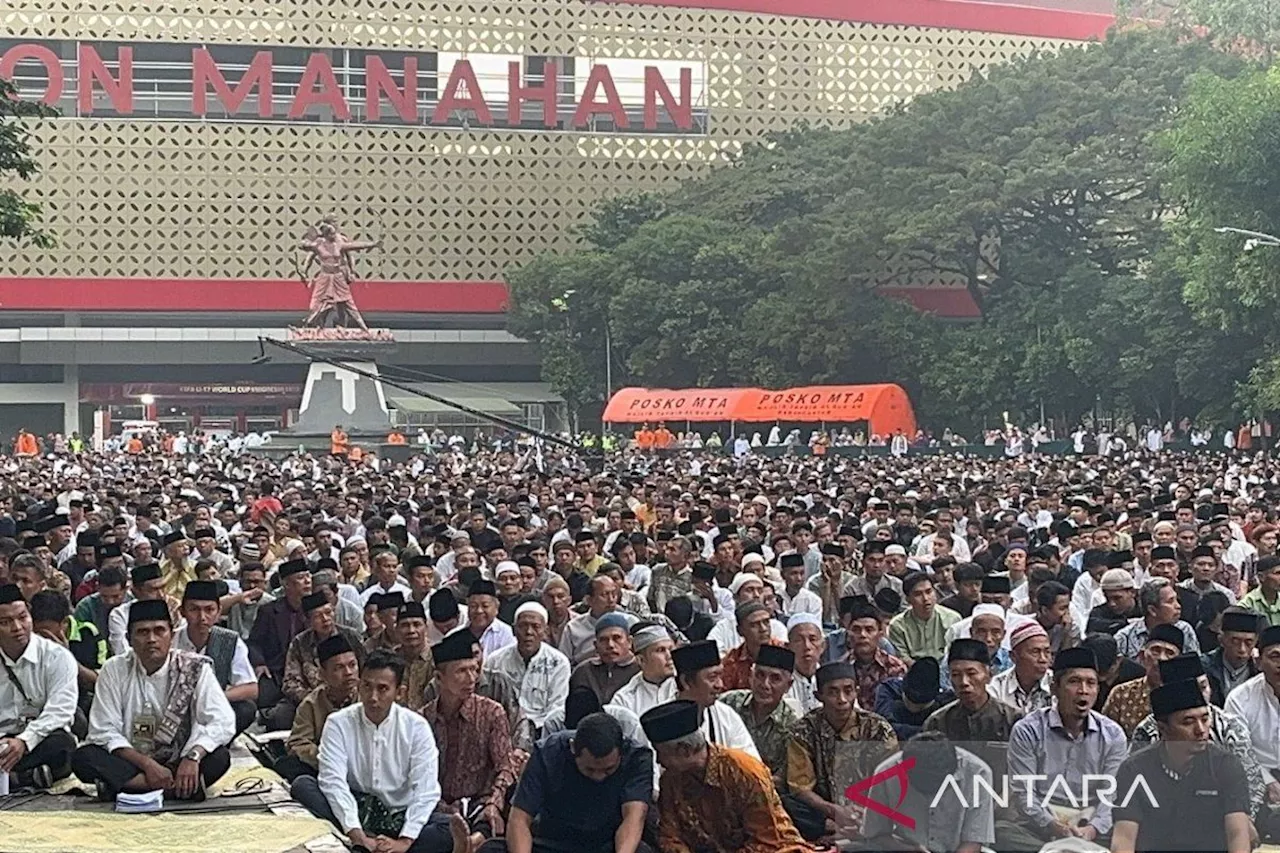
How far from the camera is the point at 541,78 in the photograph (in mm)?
71125

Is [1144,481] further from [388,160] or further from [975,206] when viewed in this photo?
[388,160]

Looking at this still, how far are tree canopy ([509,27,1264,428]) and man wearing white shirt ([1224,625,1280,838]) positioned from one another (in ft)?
99.3

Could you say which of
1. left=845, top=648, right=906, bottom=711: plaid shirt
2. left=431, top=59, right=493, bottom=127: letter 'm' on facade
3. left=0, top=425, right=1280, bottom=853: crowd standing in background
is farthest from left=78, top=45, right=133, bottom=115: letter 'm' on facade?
left=845, top=648, right=906, bottom=711: plaid shirt

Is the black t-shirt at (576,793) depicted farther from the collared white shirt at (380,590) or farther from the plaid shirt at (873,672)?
the collared white shirt at (380,590)

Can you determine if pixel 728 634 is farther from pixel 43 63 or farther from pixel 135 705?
pixel 43 63

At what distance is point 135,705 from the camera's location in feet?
29.6

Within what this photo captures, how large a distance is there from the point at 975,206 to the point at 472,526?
31217 mm

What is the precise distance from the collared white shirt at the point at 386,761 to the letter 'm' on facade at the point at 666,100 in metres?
63.3

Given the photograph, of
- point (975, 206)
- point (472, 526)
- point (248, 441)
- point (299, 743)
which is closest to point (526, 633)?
point (299, 743)

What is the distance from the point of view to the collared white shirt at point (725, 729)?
768cm

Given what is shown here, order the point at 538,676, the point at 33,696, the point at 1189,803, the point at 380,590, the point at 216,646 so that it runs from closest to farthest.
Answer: the point at 1189,803
the point at 33,696
the point at 538,676
the point at 216,646
the point at 380,590

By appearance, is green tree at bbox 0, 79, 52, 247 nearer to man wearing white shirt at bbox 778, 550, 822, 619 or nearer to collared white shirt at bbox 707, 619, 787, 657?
man wearing white shirt at bbox 778, 550, 822, 619

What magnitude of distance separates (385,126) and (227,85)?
553cm

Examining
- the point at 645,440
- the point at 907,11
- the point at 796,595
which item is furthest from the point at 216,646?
the point at 907,11
